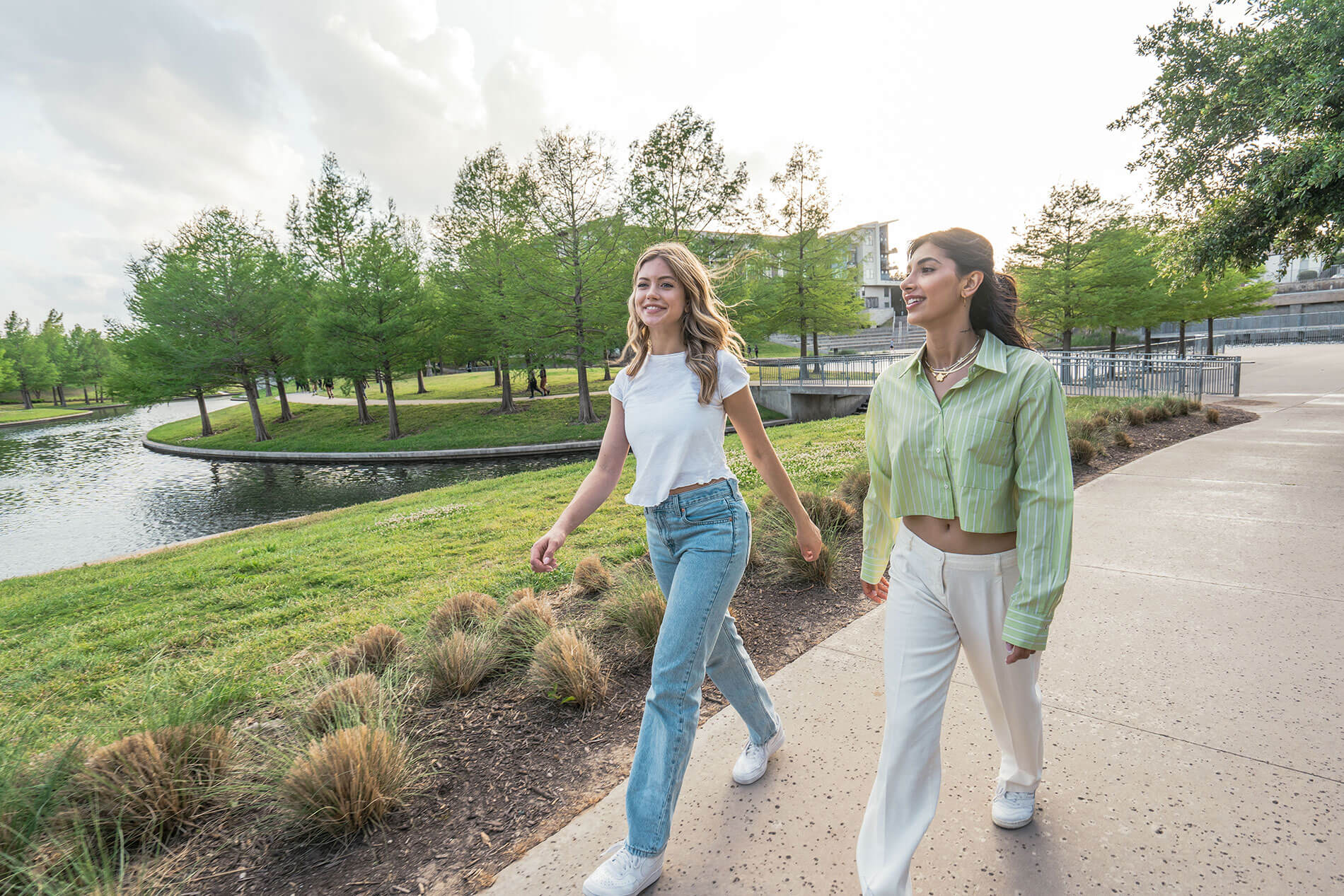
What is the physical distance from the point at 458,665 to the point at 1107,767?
2.96m

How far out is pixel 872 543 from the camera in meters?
2.33

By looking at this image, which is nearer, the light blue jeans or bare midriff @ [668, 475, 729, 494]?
the light blue jeans

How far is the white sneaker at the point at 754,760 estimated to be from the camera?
255 centimetres

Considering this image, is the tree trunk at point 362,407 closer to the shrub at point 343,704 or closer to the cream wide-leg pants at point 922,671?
the shrub at point 343,704

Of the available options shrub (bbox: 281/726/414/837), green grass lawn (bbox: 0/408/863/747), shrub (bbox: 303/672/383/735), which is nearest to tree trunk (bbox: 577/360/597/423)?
green grass lawn (bbox: 0/408/863/747)

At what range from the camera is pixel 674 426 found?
7.50ft

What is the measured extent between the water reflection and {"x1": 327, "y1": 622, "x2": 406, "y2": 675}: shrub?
42.9ft

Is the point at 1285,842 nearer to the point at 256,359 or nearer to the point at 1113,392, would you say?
the point at 1113,392

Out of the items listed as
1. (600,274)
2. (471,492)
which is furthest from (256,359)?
(471,492)

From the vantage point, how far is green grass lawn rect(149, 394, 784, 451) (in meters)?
25.5

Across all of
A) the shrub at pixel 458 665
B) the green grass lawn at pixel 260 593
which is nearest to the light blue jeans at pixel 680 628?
the shrub at pixel 458 665

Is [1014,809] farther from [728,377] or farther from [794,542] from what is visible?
[794,542]

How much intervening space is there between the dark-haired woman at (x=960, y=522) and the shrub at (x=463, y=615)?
2.70 meters

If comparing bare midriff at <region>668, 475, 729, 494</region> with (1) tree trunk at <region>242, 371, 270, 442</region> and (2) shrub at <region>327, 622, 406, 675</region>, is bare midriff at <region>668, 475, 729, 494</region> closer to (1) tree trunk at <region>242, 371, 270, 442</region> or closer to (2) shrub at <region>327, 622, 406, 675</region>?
(2) shrub at <region>327, 622, 406, 675</region>
